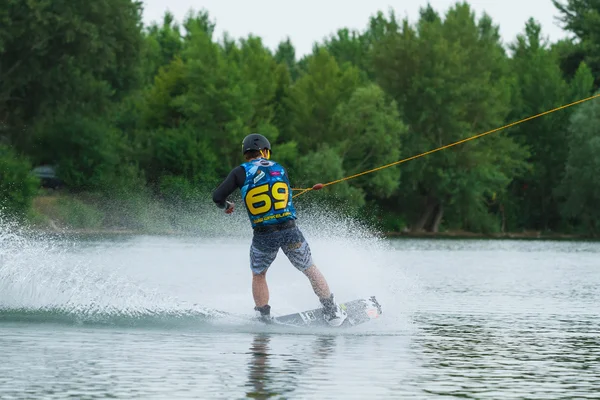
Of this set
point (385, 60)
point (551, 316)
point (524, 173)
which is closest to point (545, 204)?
point (524, 173)

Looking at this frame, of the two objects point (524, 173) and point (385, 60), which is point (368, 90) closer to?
point (385, 60)

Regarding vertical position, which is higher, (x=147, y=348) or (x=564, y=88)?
(x=564, y=88)

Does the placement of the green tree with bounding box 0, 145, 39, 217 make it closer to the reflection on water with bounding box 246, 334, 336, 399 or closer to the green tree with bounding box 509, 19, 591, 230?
the reflection on water with bounding box 246, 334, 336, 399

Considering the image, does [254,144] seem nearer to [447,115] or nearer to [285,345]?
[285,345]

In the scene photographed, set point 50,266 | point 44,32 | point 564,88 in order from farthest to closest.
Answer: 1. point 564,88
2. point 44,32
3. point 50,266

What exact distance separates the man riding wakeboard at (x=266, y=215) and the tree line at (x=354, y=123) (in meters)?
43.3

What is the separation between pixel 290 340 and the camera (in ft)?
41.3

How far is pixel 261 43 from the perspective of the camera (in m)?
82.9

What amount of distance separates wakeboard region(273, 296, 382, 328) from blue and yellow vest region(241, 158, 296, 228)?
1029 millimetres

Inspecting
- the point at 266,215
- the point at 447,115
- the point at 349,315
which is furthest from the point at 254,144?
the point at 447,115

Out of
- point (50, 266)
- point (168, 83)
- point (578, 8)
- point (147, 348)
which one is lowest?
point (147, 348)

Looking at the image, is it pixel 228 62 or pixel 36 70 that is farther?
pixel 228 62

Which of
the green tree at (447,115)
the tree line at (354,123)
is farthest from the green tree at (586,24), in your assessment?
the green tree at (447,115)

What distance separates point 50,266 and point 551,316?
20.0 feet
